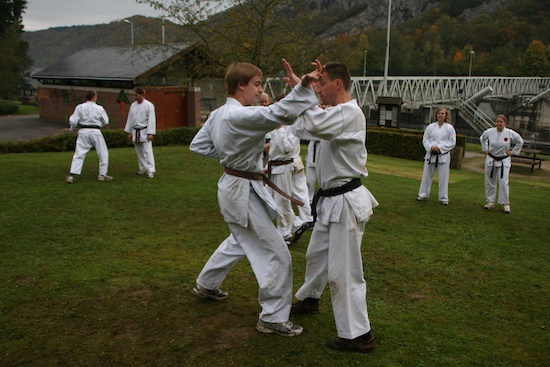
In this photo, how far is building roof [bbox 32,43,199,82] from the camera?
24.1 m

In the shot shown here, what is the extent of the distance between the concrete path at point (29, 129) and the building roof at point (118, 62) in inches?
123

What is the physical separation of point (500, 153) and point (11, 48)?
171 ft

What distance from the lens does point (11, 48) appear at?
50.1 metres

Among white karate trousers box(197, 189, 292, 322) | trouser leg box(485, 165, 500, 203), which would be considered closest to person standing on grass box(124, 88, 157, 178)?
trouser leg box(485, 165, 500, 203)

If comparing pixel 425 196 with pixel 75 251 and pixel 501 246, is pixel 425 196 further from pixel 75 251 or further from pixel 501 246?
pixel 75 251

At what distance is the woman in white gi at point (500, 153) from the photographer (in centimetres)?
1091

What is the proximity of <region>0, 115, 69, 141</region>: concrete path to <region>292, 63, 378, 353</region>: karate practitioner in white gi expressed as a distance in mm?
23497

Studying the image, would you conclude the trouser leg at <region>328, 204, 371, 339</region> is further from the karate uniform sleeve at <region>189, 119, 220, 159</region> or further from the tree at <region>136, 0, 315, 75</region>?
the tree at <region>136, 0, 315, 75</region>

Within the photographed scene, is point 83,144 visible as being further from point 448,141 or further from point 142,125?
point 448,141

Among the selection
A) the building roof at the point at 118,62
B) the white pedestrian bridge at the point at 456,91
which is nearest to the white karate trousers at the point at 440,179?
the building roof at the point at 118,62

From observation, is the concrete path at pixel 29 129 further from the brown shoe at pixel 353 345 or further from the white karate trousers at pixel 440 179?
the brown shoe at pixel 353 345

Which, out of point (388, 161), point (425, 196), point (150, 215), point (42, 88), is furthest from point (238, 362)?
point (42, 88)

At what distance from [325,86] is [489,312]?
311cm

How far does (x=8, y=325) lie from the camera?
4.47 m
